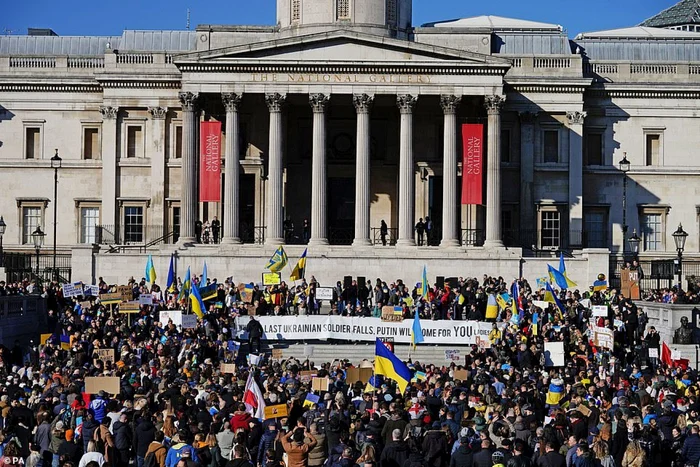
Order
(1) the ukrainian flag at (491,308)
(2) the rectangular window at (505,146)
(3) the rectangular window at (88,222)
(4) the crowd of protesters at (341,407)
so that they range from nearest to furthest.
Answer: (4) the crowd of protesters at (341,407), (1) the ukrainian flag at (491,308), (2) the rectangular window at (505,146), (3) the rectangular window at (88,222)

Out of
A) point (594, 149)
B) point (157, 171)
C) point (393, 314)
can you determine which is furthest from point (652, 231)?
point (393, 314)

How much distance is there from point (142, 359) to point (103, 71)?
1306 inches

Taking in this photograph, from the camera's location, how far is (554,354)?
3703 cm

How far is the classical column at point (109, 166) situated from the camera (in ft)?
218

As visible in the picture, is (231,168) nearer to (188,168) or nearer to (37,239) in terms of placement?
(188,168)

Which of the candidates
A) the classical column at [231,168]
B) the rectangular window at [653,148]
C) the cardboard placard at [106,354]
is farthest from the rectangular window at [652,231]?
the cardboard placard at [106,354]

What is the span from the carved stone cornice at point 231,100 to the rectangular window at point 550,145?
16.1 meters

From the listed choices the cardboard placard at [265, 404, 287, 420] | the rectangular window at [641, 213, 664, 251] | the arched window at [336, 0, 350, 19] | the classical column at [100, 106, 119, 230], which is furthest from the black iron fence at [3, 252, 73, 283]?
the cardboard placard at [265, 404, 287, 420]

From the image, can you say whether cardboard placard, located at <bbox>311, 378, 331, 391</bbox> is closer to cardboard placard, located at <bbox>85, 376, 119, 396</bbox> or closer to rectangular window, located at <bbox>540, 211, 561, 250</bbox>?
cardboard placard, located at <bbox>85, 376, 119, 396</bbox>

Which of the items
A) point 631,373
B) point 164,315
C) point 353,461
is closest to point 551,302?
point 631,373

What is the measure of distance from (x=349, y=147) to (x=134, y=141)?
429 inches

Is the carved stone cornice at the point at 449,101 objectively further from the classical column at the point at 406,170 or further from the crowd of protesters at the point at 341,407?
the crowd of protesters at the point at 341,407

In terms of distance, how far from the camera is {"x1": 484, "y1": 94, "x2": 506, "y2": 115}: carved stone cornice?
2408 inches

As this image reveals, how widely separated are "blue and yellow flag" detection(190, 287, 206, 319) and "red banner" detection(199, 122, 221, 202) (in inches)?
685
